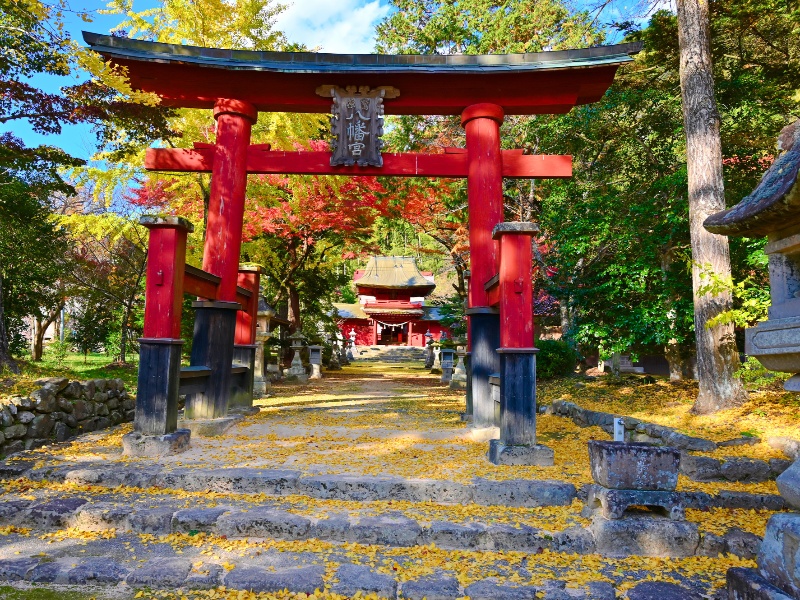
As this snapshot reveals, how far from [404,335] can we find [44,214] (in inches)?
1075

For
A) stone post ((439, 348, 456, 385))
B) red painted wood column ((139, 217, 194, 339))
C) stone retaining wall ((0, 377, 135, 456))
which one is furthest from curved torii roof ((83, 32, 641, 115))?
stone post ((439, 348, 456, 385))

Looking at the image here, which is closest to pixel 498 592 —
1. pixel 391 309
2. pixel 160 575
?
pixel 160 575

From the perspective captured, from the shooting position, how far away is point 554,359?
1155 centimetres

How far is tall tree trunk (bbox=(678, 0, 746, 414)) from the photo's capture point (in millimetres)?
6355

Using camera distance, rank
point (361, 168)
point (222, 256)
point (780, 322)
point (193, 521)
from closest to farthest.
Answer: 1. point (780, 322)
2. point (193, 521)
3. point (222, 256)
4. point (361, 168)

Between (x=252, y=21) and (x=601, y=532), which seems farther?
(x=252, y=21)

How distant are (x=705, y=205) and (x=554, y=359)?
5.61m

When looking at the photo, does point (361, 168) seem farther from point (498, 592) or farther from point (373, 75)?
point (498, 592)

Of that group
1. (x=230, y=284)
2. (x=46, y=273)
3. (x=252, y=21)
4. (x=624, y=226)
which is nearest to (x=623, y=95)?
(x=624, y=226)

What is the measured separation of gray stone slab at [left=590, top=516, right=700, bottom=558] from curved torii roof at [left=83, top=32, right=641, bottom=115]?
578 cm

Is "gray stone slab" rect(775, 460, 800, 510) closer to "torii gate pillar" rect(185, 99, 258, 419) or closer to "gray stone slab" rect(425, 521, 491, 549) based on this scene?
"gray stone slab" rect(425, 521, 491, 549)

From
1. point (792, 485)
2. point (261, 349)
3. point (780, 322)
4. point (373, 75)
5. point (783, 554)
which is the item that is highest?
point (373, 75)

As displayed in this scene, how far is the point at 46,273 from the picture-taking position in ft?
39.4

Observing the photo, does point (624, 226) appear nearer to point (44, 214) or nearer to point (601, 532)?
point (601, 532)
